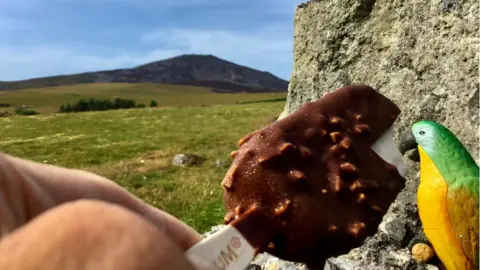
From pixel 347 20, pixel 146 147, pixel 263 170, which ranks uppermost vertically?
pixel 347 20

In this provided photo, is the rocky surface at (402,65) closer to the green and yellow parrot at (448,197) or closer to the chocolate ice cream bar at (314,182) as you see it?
the green and yellow parrot at (448,197)

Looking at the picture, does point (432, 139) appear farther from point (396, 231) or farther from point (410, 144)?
point (396, 231)

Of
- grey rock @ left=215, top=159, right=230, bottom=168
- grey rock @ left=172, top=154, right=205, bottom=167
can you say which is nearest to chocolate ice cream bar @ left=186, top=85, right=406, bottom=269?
grey rock @ left=215, top=159, right=230, bottom=168

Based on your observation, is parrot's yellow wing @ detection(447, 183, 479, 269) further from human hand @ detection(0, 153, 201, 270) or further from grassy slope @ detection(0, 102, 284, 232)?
grassy slope @ detection(0, 102, 284, 232)

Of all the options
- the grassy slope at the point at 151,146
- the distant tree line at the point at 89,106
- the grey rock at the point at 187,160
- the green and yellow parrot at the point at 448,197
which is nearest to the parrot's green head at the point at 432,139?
the green and yellow parrot at the point at 448,197

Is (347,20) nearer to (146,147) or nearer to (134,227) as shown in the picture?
(134,227)

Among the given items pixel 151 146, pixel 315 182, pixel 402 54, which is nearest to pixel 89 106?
pixel 151 146

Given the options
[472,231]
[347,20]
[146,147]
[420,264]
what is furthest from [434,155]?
[146,147]
